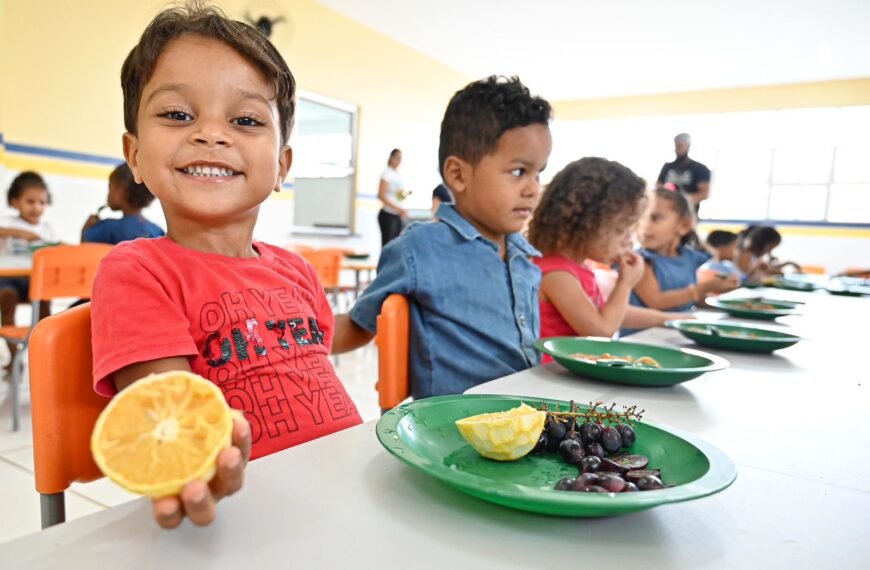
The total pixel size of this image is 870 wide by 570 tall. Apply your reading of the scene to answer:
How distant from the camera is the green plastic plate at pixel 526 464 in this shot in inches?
17.4

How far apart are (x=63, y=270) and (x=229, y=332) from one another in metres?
1.91

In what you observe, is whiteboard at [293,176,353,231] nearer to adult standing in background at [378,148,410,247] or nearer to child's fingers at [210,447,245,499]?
adult standing in background at [378,148,410,247]

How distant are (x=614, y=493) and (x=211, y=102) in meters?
0.71

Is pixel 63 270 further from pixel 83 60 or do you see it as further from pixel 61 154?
pixel 83 60

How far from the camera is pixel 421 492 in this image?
527mm

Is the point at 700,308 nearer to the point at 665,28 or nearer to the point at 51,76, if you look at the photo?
the point at 51,76

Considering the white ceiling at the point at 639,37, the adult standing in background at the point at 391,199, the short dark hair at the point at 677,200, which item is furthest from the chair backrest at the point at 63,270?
the white ceiling at the point at 639,37

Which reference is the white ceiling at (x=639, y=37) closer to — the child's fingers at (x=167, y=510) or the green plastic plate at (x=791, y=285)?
the green plastic plate at (x=791, y=285)

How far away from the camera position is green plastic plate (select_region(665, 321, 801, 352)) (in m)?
1.32

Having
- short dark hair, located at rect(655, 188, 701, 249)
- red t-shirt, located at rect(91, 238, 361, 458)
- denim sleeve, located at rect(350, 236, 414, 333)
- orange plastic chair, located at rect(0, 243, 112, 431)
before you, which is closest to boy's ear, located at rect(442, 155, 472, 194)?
denim sleeve, located at rect(350, 236, 414, 333)

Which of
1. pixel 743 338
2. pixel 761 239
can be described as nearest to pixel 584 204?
pixel 743 338

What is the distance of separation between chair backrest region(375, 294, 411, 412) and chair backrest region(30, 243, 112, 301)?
1580mm

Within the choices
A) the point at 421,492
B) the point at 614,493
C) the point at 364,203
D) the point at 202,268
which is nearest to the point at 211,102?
the point at 202,268

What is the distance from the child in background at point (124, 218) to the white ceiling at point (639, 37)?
15.1 feet
